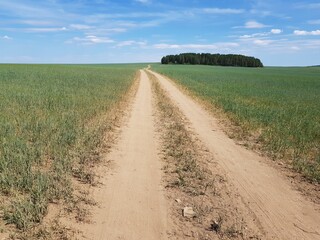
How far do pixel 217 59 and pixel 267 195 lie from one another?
6154 inches

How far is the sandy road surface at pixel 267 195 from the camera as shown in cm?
552

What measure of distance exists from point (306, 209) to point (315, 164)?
313 centimetres

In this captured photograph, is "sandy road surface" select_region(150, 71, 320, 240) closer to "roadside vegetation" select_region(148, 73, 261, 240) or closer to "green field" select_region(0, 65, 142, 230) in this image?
"roadside vegetation" select_region(148, 73, 261, 240)

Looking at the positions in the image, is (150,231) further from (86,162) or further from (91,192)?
(86,162)

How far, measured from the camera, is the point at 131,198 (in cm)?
643

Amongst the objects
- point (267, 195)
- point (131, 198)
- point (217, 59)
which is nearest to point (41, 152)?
point (131, 198)

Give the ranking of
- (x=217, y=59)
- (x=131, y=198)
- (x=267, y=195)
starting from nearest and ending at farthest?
1. (x=131, y=198)
2. (x=267, y=195)
3. (x=217, y=59)

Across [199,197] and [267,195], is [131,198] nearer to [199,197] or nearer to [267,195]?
[199,197]

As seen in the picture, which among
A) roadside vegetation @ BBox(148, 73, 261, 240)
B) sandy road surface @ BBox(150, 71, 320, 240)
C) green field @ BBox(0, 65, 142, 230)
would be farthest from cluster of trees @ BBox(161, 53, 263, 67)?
roadside vegetation @ BBox(148, 73, 261, 240)

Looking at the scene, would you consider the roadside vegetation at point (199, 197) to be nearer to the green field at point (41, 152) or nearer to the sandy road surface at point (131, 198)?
the sandy road surface at point (131, 198)

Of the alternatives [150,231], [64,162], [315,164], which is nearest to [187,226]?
[150,231]

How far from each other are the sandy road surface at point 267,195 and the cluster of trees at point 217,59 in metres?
151

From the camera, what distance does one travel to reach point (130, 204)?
6148 mm

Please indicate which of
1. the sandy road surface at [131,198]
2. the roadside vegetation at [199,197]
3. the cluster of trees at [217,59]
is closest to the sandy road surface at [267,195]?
the roadside vegetation at [199,197]
